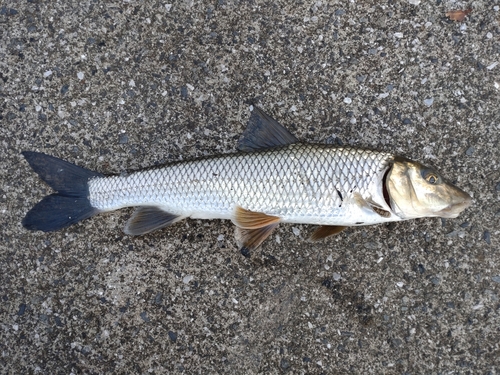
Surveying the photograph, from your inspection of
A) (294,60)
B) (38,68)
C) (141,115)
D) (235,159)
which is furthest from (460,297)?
(38,68)

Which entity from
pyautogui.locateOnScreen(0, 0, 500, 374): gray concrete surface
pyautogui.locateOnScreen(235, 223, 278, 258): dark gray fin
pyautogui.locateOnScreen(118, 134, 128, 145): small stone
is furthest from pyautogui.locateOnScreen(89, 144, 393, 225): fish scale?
pyautogui.locateOnScreen(118, 134, 128, 145): small stone

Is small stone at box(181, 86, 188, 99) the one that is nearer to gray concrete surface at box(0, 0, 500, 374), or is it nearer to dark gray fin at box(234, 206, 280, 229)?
gray concrete surface at box(0, 0, 500, 374)

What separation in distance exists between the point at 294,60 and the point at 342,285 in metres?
1.66

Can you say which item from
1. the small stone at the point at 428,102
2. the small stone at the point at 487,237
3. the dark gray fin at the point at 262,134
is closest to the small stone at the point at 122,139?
the dark gray fin at the point at 262,134

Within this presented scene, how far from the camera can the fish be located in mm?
2500

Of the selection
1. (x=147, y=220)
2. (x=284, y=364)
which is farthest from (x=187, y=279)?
(x=284, y=364)

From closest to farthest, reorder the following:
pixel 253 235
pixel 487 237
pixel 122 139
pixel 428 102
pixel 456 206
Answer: pixel 456 206 < pixel 253 235 < pixel 487 237 < pixel 428 102 < pixel 122 139

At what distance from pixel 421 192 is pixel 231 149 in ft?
4.32

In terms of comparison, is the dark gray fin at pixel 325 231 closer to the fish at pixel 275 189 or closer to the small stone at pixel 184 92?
the fish at pixel 275 189

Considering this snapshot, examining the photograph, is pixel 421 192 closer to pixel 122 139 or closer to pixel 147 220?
pixel 147 220

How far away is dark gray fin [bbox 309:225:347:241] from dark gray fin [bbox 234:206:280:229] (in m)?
0.34

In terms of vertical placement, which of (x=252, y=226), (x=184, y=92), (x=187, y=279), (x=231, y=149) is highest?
(x=184, y=92)

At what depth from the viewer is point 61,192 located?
2.80 metres

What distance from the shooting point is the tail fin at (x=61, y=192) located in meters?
2.77
